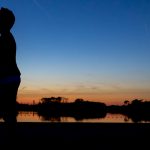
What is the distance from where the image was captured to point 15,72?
3957 millimetres

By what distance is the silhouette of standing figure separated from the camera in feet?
12.7

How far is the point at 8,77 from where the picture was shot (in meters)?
3.89

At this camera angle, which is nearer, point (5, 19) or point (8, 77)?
point (8, 77)

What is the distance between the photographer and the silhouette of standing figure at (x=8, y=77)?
3875 mm
